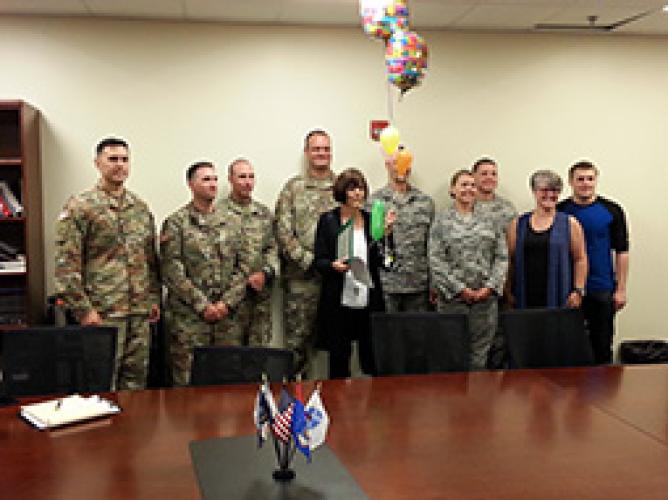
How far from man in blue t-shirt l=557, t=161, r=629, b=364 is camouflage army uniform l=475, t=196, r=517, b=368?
0.39 metres

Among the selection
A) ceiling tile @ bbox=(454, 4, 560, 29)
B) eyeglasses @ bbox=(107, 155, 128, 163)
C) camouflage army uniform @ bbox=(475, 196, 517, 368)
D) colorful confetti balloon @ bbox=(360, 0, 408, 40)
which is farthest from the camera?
camouflage army uniform @ bbox=(475, 196, 517, 368)

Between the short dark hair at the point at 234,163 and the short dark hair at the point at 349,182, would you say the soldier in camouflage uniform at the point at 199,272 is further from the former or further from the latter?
the short dark hair at the point at 349,182

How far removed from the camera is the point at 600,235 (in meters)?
4.78

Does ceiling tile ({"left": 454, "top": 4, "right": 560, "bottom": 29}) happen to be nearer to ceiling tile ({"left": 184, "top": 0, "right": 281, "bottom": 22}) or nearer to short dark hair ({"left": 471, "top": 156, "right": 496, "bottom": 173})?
short dark hair ({"left": 471, "top": 156, "right": 496, "bottom": 173})

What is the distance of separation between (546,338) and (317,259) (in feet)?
4.98

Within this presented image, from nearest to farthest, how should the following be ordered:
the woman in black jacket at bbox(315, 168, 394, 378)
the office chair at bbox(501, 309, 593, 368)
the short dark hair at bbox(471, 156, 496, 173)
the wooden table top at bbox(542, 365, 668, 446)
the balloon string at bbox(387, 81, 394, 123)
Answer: the wooden table top at bbox(542, 365, 668, 446) < the office chair at bbox(501, 309, 593, 368) < the woman in black jacket at bbox(315, 168, 394, 378) < the short dark hair at bbox(471, 156, 496, 173) < the balloon string at bbox(387, 81, 394, 123)

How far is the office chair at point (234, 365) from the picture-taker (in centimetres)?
272

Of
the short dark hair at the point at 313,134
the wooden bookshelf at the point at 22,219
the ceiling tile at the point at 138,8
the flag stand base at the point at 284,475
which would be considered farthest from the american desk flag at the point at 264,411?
the ceiling tile at the point at 138,8

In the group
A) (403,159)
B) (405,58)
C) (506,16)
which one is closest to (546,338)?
(403,159)

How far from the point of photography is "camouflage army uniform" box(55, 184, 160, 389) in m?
3.86

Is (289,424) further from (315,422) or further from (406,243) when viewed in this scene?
(406,243)

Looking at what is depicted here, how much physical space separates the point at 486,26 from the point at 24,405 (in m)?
4.16

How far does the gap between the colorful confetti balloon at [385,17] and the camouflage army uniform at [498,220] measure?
238cm

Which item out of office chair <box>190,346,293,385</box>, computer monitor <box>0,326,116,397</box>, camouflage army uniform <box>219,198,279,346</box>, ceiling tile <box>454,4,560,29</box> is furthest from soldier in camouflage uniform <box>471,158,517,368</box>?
computer monitor <box>0,326,116,397</box>
